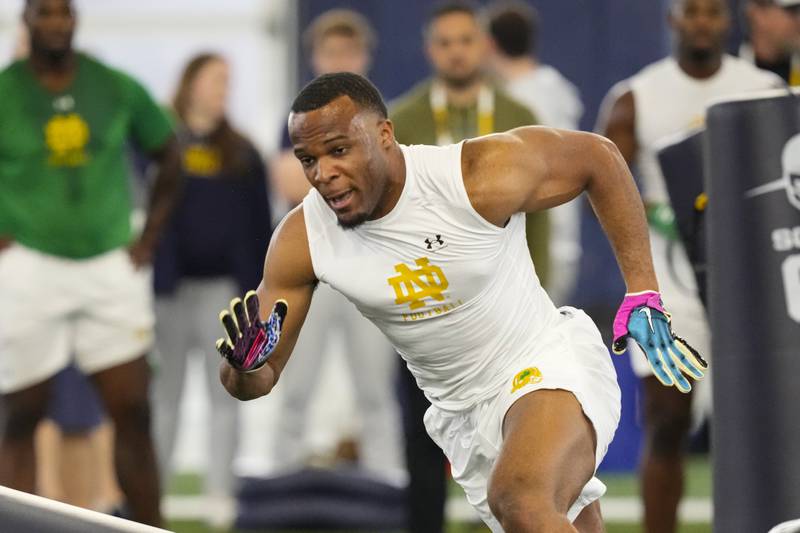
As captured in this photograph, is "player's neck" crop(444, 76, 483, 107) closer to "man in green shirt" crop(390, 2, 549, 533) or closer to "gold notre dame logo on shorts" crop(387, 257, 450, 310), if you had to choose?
"man in green shirt" crop(390, 2, 549, 533)

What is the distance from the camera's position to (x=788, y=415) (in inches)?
194

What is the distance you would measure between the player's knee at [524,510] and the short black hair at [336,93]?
3.37 ft

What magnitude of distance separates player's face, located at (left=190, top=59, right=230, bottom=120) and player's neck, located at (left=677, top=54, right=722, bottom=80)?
2181 mm

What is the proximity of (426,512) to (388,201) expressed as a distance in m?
2.42

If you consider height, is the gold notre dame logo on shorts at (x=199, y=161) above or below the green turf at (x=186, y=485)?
above

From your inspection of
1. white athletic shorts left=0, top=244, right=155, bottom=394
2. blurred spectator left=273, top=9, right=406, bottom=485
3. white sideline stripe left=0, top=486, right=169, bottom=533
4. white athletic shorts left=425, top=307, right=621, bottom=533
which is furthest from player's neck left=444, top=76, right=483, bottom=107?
white sideline stripe left=0, top=486, right=169, bottom=533

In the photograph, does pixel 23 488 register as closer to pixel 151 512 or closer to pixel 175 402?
pixel 151 512

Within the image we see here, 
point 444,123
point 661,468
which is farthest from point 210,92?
point 661,468

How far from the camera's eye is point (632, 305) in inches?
168

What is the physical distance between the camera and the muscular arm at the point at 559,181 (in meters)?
4.27

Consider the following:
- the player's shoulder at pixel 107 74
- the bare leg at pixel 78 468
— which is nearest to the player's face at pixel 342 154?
the player's shoulder at pixel 107 74

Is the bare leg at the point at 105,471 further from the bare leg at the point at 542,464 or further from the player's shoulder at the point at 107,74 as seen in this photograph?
the bare leg at the point at 542,464

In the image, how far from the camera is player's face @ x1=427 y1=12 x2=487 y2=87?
21.3ft

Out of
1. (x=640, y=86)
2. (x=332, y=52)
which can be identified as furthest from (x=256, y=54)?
(x=640, y=86)
